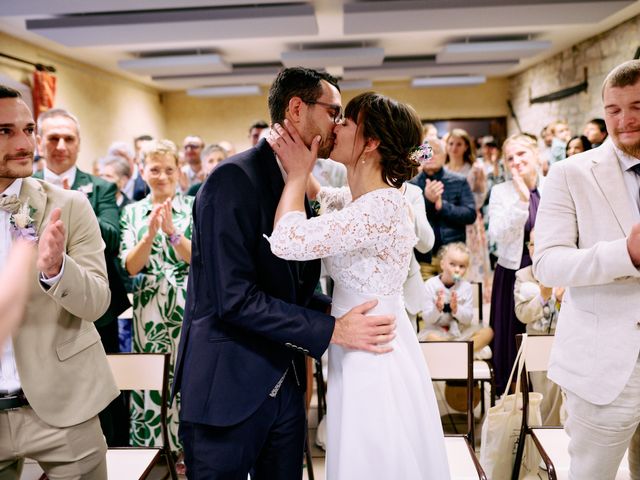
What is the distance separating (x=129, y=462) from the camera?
228 cm

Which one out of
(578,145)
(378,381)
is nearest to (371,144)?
(378,381)

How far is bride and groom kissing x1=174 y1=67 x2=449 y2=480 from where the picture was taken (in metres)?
1.51

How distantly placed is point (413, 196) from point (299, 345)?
85.1 inches

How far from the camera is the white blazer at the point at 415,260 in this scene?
3.15 m

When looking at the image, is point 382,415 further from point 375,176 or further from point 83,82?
point 83,82

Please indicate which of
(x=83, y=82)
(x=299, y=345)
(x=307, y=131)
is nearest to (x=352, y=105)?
(x=307, y=131)

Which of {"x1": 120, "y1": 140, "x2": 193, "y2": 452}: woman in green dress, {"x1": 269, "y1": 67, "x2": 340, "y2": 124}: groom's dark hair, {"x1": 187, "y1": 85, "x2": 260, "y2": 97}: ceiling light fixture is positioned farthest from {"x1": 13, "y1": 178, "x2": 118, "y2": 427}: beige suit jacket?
{"x1": 187, "y1": 85, "x2": 260, "y2": 97}: ceiling light fixture

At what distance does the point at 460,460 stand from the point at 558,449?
388 millimetres

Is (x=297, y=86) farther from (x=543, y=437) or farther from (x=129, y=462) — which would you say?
(x=543, y=437)

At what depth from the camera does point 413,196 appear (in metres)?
3.52

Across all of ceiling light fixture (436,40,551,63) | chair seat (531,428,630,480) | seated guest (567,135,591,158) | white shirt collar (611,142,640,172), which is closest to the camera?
white shirt collar (611,142,640,172)

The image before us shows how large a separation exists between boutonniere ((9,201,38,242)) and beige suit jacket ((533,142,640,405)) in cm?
146

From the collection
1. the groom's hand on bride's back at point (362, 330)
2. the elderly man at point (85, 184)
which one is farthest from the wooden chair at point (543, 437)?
the elderly man at point (85, 184)

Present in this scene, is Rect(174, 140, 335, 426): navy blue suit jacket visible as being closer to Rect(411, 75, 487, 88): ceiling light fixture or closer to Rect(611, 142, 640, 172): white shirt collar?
Rect(611, 142, 640, 172): white shirt collar
